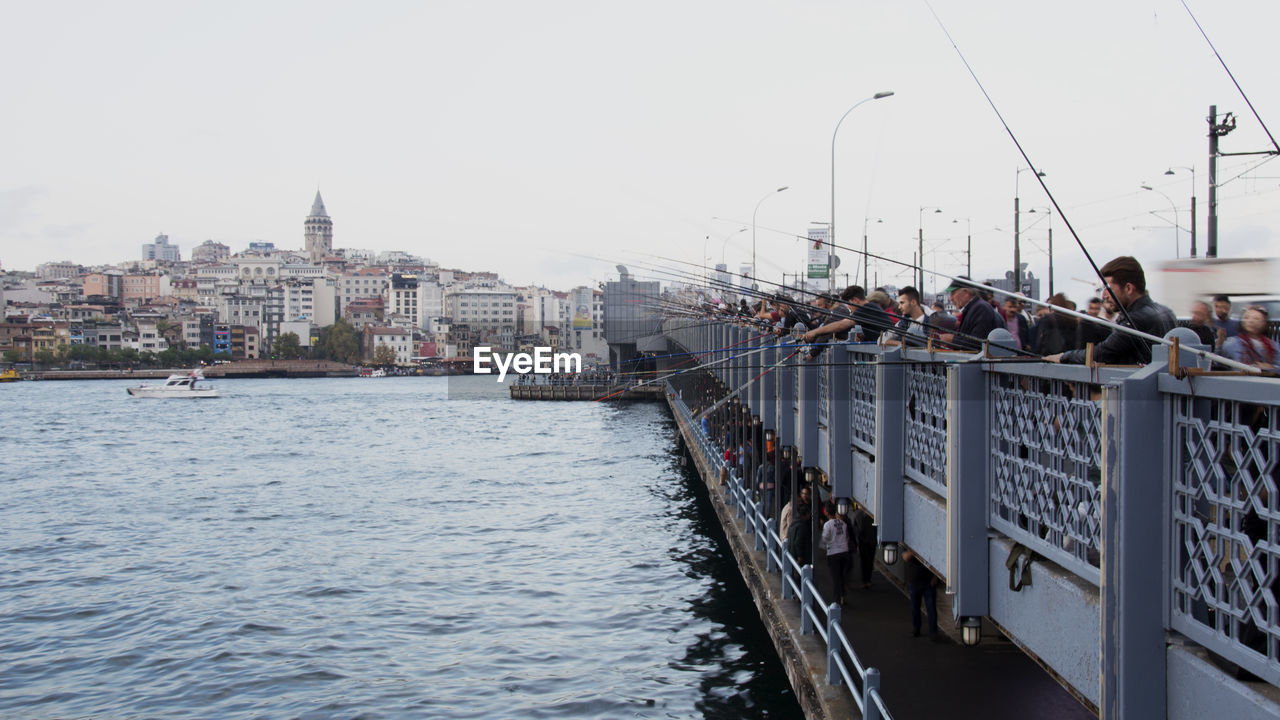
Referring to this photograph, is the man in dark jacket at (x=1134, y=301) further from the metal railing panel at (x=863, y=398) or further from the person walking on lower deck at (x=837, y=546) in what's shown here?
the person walking on lower deck at (x=837, y=546)

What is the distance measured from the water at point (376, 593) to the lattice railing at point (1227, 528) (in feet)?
29.3

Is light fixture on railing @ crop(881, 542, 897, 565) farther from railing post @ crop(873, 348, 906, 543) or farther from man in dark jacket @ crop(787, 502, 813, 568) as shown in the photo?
man in dark jacket @ crop(787, 502, 813, 568)

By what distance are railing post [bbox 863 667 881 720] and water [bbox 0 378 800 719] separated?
552cm

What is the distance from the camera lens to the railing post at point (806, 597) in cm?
962

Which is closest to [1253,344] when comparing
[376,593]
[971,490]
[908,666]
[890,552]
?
[971,490]

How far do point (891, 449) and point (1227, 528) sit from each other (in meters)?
4.00

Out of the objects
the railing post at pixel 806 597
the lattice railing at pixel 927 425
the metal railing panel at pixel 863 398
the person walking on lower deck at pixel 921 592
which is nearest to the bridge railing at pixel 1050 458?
the lattice railing at pixel 927 425

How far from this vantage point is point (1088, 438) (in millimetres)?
4352

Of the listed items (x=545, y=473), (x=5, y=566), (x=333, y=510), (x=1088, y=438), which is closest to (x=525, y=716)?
(x=1088, y=438)

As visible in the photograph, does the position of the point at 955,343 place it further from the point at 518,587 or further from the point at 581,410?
the point at 581,410

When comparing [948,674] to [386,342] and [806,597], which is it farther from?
[386,342]

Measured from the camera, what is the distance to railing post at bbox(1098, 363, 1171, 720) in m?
3.71

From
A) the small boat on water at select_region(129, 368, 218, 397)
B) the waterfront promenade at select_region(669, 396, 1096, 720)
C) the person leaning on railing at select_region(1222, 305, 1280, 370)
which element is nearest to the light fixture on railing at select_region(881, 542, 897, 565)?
the waterfront promenade at select_region(669, 396, 1096, 720)

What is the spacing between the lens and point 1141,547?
3.73 metres
